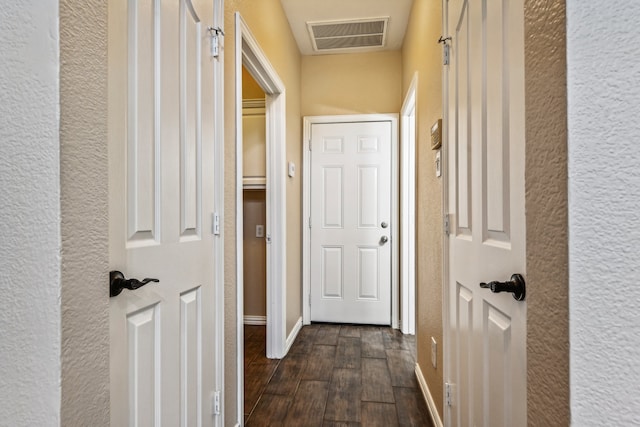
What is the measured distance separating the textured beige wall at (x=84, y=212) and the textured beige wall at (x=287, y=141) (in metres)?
0.83

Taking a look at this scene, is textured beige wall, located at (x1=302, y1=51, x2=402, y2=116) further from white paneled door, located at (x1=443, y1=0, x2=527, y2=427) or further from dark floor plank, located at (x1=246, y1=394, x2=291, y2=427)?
dark floor plank, located at (x1=246, y1=394, x2=291, y2=427)

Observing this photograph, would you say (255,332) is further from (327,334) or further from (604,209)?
(604,209)

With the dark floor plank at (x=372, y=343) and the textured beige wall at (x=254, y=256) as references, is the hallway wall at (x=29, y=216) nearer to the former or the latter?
the dark floor plank at (x=372, y=343)

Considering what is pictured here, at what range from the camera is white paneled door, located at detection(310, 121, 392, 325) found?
3.29 meters

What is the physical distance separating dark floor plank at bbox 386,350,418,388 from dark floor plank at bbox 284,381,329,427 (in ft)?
1.57

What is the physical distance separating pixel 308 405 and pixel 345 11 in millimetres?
2804

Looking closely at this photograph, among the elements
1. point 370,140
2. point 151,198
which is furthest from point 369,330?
point 151,198

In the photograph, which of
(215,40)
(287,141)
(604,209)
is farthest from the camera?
(287,141)

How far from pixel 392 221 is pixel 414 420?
1.80 m

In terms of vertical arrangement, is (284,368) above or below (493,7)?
below

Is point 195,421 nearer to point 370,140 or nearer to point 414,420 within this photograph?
point 414,420

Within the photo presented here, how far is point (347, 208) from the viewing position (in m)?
3.33

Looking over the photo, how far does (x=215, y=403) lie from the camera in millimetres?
1392

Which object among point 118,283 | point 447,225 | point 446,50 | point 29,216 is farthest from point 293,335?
point 29,216
